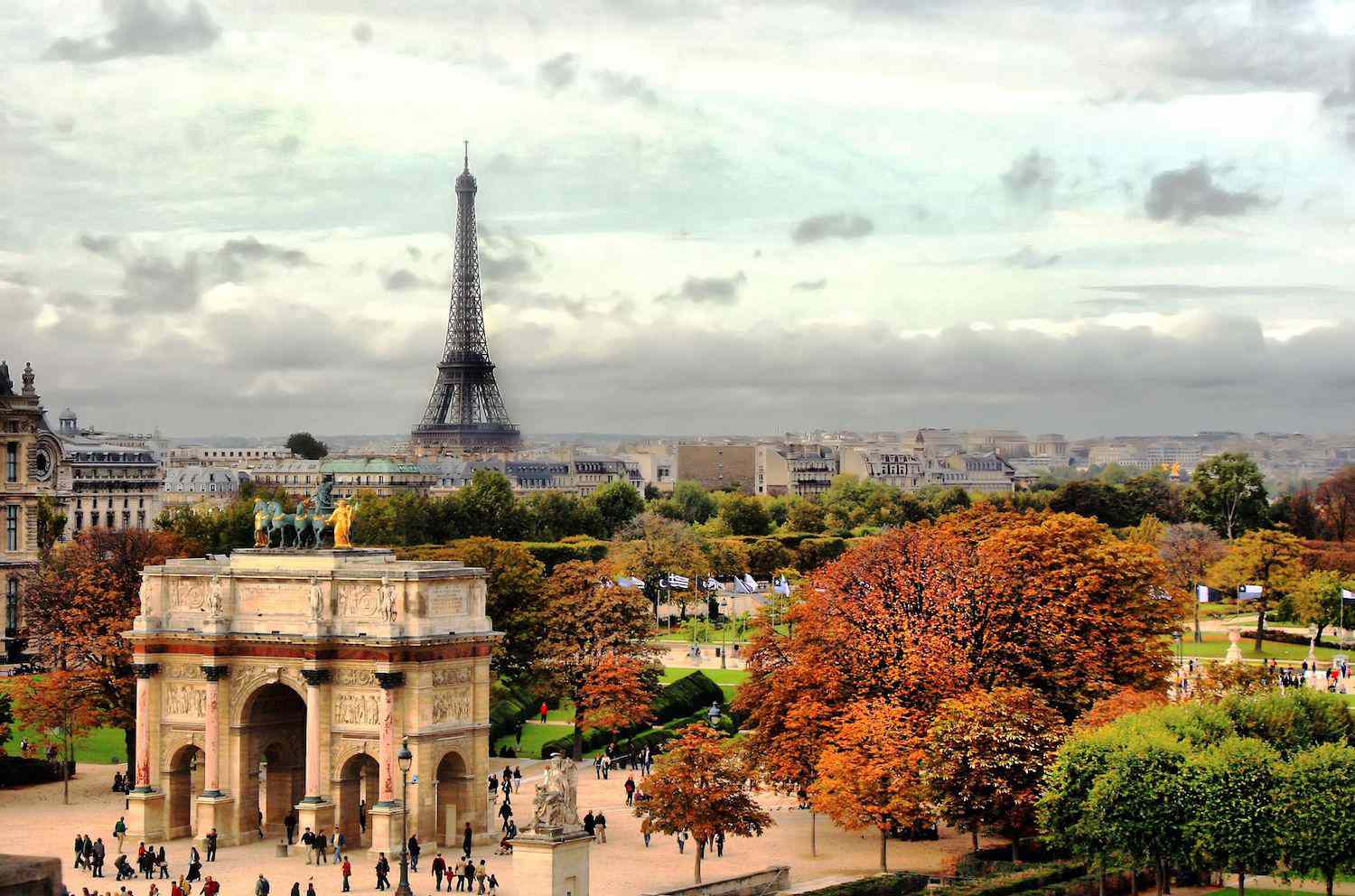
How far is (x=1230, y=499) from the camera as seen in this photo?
160m

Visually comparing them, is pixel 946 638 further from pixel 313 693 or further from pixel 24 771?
pixel 24 771

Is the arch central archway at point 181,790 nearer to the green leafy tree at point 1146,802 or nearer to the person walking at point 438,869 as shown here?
the person walking at point 438,869

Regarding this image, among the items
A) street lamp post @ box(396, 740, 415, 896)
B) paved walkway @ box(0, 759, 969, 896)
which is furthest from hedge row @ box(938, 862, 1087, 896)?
street lamp post @ box(396, 740, 415, 896)

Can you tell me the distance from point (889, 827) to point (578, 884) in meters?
15.0

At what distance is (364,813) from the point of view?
65.5 metres

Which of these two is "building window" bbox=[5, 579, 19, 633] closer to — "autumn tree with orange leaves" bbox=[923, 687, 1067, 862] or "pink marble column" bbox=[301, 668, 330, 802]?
"pink marble column" bbox=[301, 668, 330, 802]

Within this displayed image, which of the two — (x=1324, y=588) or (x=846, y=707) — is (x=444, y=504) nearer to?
(x=1324, y=588)

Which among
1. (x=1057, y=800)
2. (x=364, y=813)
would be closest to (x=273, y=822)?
(x=364, y=813)

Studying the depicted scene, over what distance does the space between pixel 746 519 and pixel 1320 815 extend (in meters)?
127

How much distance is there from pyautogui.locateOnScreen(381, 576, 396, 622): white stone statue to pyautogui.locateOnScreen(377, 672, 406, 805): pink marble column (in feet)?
5.90

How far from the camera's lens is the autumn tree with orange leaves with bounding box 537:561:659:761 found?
283 ft

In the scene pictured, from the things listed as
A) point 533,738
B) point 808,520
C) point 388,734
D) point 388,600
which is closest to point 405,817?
point 388,734

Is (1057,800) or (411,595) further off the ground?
(411,595)

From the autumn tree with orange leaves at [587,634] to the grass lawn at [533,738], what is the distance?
83.5 inches
